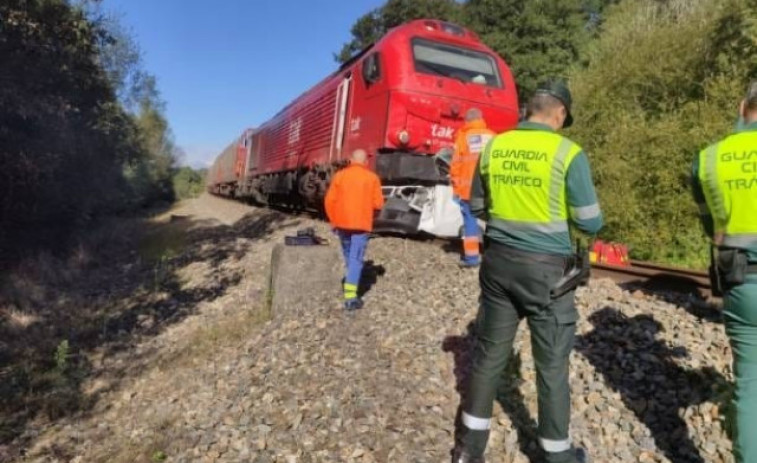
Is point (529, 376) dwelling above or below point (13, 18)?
below

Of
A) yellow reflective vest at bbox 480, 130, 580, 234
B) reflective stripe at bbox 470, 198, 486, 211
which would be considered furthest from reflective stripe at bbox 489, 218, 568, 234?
reflective stripe at bbox 470, 198, 486, 211

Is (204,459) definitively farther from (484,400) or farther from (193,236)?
(193,236)

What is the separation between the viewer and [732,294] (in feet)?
8.37

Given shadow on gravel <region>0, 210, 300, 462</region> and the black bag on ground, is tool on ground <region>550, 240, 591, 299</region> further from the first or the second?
shadow on gravel <region>0, 210, 300, 462</region>

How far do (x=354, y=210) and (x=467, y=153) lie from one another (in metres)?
1.68

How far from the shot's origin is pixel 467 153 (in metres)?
6.69

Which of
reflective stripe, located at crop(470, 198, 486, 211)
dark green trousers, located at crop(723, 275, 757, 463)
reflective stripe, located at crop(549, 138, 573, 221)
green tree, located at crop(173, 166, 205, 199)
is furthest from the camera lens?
green tree, located at crop(173, 166, 205, 199)

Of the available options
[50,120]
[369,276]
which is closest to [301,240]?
[369,276]

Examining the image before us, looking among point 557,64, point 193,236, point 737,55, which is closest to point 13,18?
point 193,236

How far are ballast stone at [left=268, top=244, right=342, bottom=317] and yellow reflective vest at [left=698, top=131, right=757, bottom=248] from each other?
4.48 m

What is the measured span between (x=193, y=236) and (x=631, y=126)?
1125cm

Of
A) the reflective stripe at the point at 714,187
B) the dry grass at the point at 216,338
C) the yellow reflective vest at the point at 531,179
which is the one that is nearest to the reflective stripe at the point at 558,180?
the yellow reflective vest at the point at 531,179

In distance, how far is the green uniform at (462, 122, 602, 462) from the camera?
2.82m

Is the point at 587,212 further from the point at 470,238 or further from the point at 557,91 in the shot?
the point at 470,238
